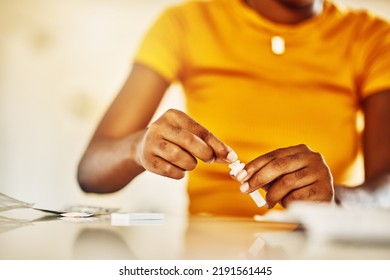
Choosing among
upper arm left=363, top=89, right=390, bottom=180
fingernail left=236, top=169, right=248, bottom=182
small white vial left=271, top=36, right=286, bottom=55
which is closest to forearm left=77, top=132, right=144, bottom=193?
fingernail left=236, top=169, right=248, bottom=182

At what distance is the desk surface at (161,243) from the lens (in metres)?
0.94

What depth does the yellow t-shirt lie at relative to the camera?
1.25m

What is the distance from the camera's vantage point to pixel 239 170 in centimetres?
109

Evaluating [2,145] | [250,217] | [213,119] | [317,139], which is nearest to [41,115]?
[2,145]

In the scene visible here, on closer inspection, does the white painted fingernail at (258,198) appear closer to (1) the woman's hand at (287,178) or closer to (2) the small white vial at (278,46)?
(1) the woman's hand at (287,178)

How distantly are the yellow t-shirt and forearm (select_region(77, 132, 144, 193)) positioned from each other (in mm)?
156

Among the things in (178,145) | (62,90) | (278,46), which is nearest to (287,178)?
(178,145)

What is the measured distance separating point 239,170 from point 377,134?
395 mm

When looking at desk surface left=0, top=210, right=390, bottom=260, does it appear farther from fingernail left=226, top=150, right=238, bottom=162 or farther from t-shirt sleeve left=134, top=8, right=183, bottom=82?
t-shirt sleeve left=134, top=8, right=183, bottom=82

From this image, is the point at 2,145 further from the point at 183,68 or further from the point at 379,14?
the point at 379,14

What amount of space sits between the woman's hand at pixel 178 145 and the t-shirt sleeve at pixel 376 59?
0.42m

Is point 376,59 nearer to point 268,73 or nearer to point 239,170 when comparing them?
point 268,73

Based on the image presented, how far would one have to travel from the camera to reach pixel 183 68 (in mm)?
1280

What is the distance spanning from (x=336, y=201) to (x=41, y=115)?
685 millimetres
